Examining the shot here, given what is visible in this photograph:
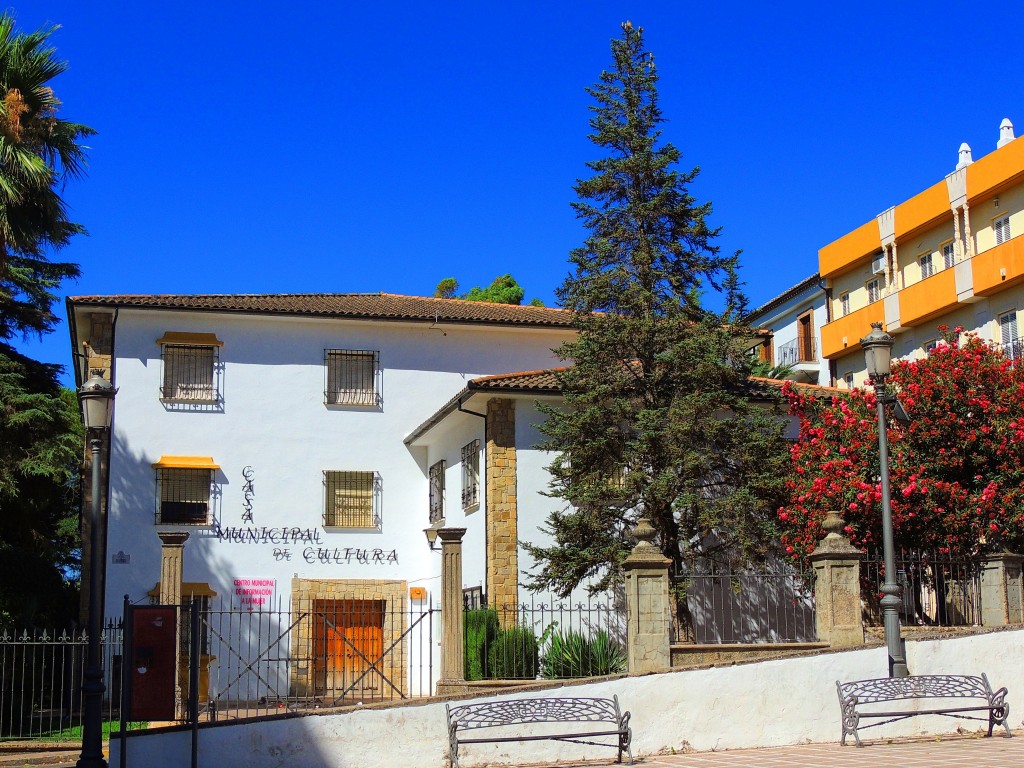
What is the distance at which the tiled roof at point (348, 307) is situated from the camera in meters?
25.7

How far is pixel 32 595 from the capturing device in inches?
953

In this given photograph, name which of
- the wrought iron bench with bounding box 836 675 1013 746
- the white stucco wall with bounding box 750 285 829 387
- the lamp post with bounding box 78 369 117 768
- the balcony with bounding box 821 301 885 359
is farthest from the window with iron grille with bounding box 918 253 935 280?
the lamp post with bounding box 78 369 117 768

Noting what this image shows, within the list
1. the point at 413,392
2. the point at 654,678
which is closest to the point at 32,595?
the point at 413,392

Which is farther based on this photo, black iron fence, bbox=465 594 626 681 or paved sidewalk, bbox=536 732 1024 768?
black iron fence, bbox=465 594 626 681

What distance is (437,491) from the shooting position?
25.6m

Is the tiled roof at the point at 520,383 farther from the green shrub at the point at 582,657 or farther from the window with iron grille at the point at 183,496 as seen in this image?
the window with iron grille at the point at 183,496

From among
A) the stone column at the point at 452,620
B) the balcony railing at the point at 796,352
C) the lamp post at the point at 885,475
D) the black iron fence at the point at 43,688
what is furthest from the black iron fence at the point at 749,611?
the balcony railing at the point at 796,352

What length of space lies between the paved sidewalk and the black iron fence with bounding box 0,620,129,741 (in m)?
7.45

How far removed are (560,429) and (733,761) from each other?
28.4 ft

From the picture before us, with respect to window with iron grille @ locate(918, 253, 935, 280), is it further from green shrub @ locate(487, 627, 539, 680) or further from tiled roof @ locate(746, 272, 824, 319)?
green shrub @ locate(487, 627, 539, 680)

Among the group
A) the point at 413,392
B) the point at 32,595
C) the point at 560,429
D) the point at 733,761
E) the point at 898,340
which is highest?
the point at 898,340

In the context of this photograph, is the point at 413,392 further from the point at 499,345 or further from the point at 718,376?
the point at 718,376

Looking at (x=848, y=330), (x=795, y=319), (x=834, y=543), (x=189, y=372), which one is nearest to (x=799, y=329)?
(x=795, y=319)

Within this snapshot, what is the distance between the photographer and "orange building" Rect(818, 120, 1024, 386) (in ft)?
95.1
